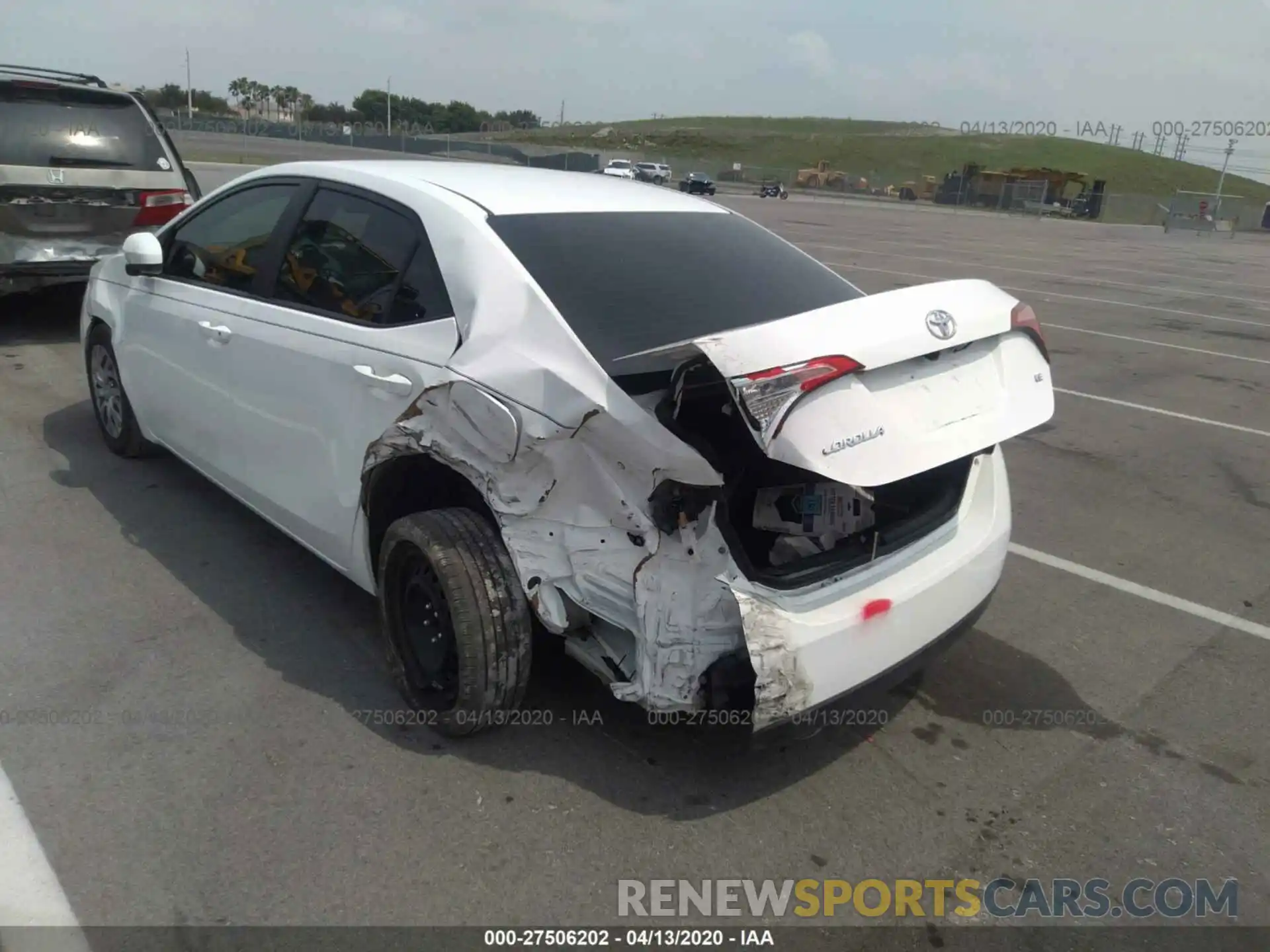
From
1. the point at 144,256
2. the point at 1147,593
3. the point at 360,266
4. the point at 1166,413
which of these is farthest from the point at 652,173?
the point at 360,266

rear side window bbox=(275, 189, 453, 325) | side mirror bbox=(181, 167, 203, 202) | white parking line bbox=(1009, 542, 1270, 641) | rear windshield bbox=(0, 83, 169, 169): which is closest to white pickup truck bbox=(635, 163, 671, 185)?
side mirror bbox=(181, 167, 203, 202)

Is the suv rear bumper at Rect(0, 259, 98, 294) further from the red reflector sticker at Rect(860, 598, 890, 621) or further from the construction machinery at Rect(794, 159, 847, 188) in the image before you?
the construction machinery at Rect(794, 159, 847, 188)

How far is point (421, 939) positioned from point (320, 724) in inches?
38.7

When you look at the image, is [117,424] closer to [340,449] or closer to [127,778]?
[340,449]

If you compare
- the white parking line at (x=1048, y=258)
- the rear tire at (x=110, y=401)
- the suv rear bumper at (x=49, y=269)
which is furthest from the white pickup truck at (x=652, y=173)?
the rear tire at (x=110, y=401)

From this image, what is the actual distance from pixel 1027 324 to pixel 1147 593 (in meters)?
1.99

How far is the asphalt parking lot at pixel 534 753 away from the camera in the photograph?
2.56 metres

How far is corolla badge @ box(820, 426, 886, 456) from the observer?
236 cm

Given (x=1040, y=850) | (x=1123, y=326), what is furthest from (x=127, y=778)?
(x=1123, y=326)

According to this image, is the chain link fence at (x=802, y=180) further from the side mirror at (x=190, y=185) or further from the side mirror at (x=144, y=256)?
the side mirror at (x=144, y=256)

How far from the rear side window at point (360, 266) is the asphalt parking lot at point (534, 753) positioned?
1.24m

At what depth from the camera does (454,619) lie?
284 cm

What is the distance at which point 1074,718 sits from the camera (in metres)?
3.37

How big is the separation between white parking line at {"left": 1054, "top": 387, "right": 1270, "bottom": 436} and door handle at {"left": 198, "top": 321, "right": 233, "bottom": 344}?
21.4 ft
